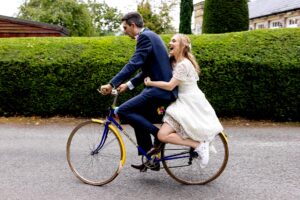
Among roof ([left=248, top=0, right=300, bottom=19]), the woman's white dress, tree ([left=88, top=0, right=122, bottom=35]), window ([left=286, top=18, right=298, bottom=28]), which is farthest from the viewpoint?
tree ([left=88, top=0, right=122, bottom=35])

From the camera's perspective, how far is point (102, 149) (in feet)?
17.1

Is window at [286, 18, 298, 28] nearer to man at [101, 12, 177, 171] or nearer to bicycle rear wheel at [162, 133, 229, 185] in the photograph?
bicycle rear wheel at [162, 133, 229, 185]

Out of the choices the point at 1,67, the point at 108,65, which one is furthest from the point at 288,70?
the point at 1,67

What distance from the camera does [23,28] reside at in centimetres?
2166

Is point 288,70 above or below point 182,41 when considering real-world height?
below

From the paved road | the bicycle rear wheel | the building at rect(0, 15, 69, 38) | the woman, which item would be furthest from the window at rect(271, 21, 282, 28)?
the woman

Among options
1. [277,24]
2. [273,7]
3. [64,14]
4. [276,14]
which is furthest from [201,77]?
[64,14]

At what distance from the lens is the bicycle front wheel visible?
5.05 m

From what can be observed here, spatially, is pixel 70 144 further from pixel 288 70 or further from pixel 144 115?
pixel 288 70

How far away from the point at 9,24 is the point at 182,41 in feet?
60.4

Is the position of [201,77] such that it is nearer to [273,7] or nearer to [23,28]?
[23,28]

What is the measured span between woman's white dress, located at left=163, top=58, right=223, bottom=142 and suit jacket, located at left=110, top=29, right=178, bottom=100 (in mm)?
131

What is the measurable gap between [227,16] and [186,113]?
420 inches

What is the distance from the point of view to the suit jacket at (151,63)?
4.81 m
